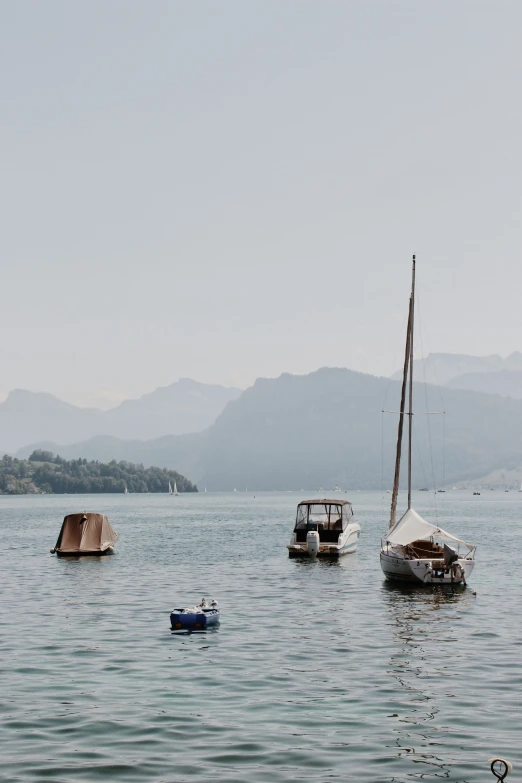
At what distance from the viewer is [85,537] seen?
90.9m

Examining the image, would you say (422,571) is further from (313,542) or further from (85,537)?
(85,537)

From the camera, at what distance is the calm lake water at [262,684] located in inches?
882

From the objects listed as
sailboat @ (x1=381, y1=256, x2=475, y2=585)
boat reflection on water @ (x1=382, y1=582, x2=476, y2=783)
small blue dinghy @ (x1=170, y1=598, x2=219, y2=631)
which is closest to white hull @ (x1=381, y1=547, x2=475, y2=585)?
sailboat @ (x1=381, y1=256, x2=475, y2=585)

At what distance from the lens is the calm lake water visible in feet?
73.5

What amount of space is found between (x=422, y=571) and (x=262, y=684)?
3022 centimetres

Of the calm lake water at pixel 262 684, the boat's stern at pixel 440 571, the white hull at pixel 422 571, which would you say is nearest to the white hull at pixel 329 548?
the calm lake water at pixel 262 684

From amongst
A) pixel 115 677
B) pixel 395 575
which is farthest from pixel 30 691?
pixel 395 575

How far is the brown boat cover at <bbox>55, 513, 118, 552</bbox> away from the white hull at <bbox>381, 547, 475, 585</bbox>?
38150mm

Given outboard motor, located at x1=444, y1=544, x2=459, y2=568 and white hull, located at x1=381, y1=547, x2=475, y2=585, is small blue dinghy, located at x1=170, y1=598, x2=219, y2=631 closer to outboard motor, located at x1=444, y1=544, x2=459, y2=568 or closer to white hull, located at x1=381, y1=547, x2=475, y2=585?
white hull, located at x1=381, y1=547, x2=475, y2=585

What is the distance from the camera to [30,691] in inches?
1172

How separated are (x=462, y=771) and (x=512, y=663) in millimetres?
13598

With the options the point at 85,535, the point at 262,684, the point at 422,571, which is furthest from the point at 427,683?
the point at 85,535

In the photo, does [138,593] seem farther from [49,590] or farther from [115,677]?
[115,677]

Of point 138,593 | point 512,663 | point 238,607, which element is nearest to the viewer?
point 512,663
